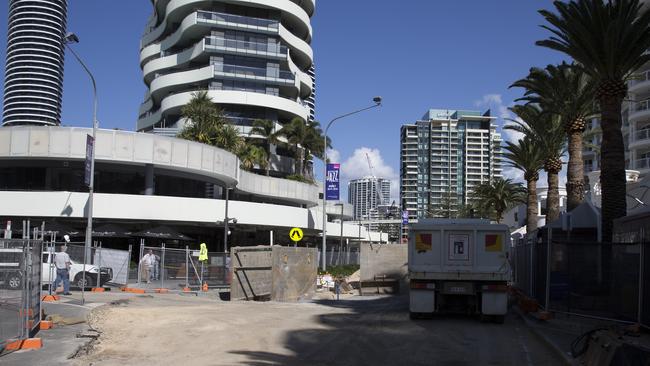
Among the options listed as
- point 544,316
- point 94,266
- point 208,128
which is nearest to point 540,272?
point 544,316

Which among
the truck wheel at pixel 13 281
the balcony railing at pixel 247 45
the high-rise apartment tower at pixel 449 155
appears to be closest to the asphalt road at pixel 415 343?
the truck wheel at pixel 13 281

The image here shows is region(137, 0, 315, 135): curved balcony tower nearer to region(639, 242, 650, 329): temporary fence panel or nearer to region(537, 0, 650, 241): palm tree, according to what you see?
region(537, 0, 650, 241): palm tree

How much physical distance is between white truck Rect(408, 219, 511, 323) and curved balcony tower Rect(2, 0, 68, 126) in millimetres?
88278

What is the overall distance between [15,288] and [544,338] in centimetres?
1024

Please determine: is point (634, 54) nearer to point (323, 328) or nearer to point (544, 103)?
point (544, 103)

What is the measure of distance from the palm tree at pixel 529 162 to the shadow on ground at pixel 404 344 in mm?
24775

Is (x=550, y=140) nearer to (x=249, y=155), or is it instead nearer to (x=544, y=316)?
(x=544, y=316)

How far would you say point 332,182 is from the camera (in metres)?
38.9

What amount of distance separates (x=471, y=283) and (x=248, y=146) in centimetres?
5064

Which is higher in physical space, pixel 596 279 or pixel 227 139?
pixel 227 139

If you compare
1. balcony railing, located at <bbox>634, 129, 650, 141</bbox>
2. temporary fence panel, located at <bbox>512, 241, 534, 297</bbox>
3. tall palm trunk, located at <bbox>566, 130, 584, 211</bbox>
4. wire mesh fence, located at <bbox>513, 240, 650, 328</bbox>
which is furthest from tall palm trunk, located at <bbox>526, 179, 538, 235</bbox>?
balcony railing, located at <bbox>634, 129, 650, 141</bbox>

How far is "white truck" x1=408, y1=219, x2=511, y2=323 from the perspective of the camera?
1641cm

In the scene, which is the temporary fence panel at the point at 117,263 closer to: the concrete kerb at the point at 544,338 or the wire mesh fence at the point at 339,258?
the concrete kerb at the point at 544,338

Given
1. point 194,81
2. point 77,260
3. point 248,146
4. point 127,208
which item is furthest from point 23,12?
point 77,260
